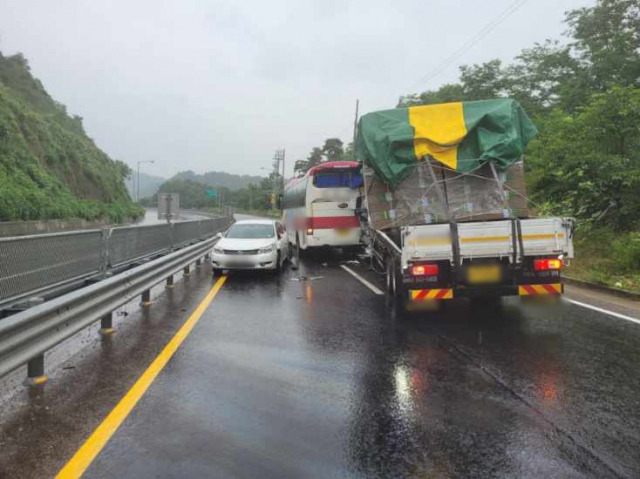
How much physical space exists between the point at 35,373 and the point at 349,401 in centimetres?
302

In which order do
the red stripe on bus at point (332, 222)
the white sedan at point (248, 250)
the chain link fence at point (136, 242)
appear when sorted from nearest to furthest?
the chain link fence at point (136, 242) < the white sedan at point (248, 250) < the red stripe on bus at point (332, 222)

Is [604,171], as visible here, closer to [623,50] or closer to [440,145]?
[440,145]

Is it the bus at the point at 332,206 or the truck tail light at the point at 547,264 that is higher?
the bus at the point at 332,206

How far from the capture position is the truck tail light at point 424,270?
24.2 ft

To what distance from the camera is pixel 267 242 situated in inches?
519

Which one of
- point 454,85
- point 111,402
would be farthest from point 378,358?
point 454,85

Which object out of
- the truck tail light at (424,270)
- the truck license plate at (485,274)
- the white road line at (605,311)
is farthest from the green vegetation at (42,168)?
the white road line at (605,311)

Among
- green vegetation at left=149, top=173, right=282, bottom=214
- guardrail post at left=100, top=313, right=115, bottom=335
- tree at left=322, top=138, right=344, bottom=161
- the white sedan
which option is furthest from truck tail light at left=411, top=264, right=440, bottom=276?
green vegetation at left=149, top=173, right=282, bottom=214

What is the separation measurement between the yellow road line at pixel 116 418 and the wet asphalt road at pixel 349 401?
8cm

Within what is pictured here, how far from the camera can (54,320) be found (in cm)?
501

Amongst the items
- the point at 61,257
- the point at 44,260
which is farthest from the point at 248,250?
the point at 44,260

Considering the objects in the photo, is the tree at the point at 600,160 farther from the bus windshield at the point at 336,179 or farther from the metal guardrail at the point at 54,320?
the metal guardrail at the point at 54,320

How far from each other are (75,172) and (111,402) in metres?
53.4

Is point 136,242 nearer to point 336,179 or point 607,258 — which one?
point 336,179
